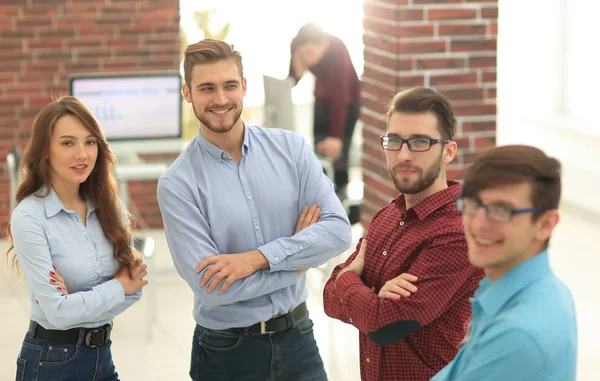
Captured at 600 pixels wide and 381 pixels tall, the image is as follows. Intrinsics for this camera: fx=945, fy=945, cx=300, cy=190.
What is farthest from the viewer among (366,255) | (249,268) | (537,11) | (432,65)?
(537,11)

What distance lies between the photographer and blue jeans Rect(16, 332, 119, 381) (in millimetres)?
2889

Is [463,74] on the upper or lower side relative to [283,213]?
upper

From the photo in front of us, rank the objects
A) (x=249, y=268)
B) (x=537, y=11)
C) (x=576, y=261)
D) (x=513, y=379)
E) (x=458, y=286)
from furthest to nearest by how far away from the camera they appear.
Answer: (x=537, y=11) → (x=576, y=261) → (x=249, y=268) → (x=458, y=286) → (x=513, y=379)

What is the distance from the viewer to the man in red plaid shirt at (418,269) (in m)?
2.38

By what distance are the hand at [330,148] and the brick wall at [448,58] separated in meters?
1.18

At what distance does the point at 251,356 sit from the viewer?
2.94 m

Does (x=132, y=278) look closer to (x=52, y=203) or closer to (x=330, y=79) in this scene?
(x=52, y=203)

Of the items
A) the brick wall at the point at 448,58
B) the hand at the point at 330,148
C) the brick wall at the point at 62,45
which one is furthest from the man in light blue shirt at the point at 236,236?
the brick wall at the point at 62,45

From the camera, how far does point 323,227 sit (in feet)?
9.91

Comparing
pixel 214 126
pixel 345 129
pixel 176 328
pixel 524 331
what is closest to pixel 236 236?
pixel 214 126

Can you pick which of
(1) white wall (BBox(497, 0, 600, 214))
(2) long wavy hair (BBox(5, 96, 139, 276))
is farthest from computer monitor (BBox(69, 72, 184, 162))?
(1) white wall (BBox(497, 0, 600, 214))

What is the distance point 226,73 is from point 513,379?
1528 millimetres

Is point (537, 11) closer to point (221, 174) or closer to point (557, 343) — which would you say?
point (221, 174)

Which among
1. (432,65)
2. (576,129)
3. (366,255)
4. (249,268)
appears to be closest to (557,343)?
(366,255)
